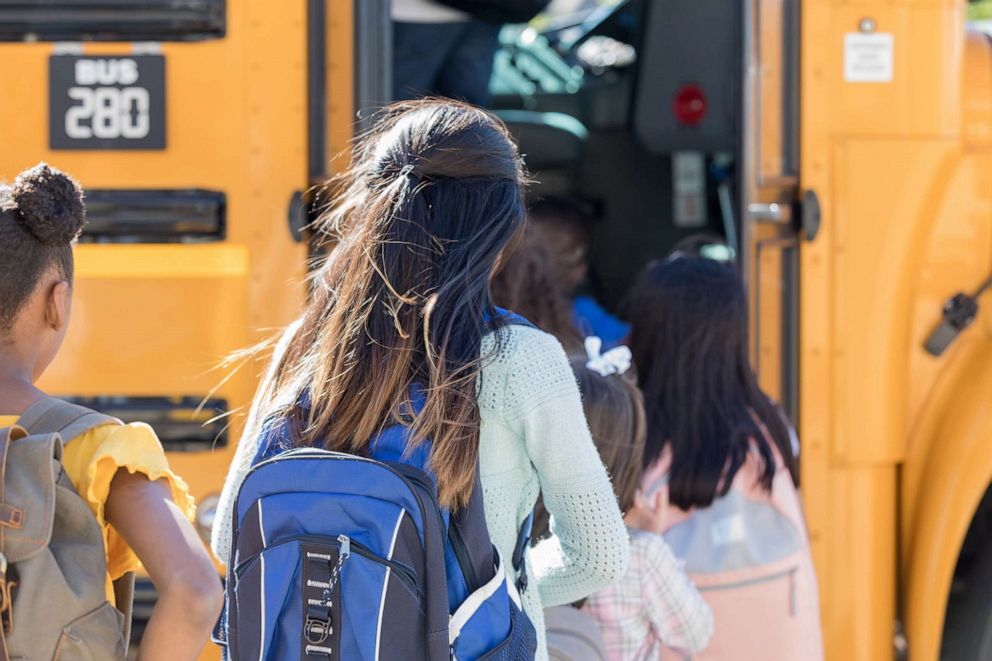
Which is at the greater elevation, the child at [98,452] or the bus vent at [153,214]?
the bus vent at [153,214]

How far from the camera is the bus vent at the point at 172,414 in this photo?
6.91ft

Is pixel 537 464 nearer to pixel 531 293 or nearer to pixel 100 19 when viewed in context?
pixel 531 293

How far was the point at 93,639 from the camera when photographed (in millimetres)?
1197

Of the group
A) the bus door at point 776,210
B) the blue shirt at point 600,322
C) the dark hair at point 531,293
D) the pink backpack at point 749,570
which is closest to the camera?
the pink backpack at point 749,570

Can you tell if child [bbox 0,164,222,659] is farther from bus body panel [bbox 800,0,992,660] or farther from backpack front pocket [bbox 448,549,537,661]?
bus body panel [bbox 800,0,992,660]

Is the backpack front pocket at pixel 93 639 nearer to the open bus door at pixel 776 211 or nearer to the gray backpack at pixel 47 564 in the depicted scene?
the gray backpack at pixel 47 564

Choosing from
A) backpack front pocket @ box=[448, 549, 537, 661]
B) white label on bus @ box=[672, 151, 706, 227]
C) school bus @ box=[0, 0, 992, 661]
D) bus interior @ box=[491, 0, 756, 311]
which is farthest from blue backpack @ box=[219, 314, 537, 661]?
white label on bus @ box=[672, 151, 706, 227]

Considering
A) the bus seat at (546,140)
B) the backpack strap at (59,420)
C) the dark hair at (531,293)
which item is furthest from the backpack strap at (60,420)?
the bus seat at (546,140)

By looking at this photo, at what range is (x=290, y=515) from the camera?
121 cm

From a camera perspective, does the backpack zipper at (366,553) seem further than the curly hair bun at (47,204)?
No

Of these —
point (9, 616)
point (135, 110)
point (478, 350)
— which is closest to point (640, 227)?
point (135, 110)

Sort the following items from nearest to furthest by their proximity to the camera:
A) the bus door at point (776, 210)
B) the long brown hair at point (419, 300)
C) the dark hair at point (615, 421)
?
the long brown hair at point (419, 300), the dark hair at point (615, 421), the bus door at point (776, 210)

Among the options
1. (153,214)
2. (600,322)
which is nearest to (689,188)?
(600,322)

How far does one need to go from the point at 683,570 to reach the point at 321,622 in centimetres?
92
